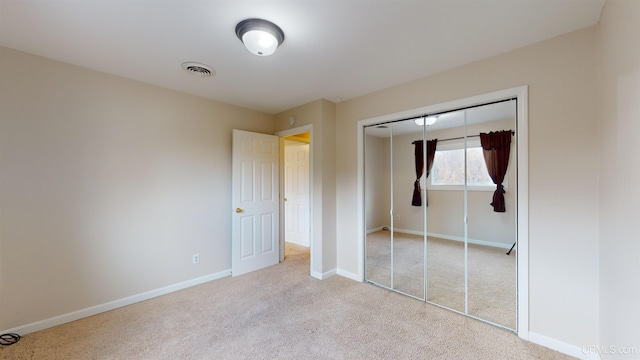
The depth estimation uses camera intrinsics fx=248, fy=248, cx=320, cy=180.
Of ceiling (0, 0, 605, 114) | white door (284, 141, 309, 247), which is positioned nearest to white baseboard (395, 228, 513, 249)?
ceiling (0, 0, 605, 114)

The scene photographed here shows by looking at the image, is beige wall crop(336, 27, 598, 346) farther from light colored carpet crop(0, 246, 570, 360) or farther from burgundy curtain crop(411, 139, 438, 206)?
burgundy curtain crop(411, 139, 438, 206)

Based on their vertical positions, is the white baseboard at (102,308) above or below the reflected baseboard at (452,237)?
below

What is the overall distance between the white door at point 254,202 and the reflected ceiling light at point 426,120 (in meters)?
2.19

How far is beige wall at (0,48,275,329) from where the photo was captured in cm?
213

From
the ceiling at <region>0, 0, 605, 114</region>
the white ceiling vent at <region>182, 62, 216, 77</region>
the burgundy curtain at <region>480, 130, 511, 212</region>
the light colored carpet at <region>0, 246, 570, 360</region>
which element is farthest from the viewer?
the white ceiling vent at <region>182, 62, 216, 77</region>

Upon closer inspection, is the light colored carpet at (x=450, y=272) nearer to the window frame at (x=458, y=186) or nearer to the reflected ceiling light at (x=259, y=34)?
the window frame at (x=458, y=186)

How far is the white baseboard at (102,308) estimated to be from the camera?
2.17m

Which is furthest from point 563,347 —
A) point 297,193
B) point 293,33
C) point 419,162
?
point 297,193

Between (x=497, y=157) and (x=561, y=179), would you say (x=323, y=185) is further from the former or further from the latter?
Answer: (x=561, y=179)

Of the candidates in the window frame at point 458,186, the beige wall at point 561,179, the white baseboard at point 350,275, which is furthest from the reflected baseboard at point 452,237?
the white baseboard at point 350,275

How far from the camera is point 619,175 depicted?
1.39m

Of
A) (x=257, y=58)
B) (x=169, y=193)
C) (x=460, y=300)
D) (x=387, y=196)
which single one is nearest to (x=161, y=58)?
(x=257, y=58)

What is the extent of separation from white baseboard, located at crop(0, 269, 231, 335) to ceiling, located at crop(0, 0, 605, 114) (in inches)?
94.3

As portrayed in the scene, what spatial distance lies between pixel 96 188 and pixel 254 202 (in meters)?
1.79
